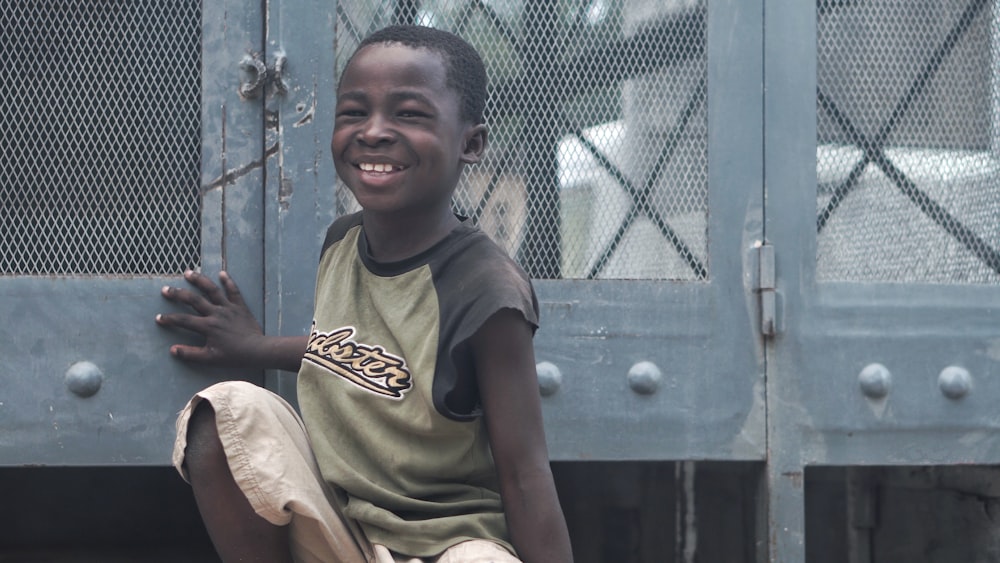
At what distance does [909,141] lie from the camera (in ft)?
7.82

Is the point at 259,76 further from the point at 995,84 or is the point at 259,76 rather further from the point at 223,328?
the point at 995,84

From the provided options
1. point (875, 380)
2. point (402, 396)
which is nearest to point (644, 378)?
point (875, 380)

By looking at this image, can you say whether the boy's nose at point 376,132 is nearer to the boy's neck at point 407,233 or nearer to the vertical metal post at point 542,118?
the boy's neck at point 407,233

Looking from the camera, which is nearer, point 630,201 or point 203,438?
point 203,438

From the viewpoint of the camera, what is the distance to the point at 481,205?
2244 mm

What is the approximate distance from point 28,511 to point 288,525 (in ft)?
4.40

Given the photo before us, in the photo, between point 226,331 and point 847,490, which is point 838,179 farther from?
point 226,331

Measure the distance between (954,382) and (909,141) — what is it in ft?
1.59

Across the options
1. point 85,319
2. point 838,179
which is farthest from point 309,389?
point 838,179

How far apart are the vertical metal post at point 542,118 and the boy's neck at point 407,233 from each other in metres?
0.49

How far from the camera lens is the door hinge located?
225 cm

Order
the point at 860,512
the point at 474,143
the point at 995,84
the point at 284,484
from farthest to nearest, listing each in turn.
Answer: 1. the point at 860,512
2. the point at 995,84
3. the point at 474,143
4. the point at 284,484

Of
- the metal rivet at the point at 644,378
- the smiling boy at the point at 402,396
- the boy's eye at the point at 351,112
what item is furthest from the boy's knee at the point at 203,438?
the metal rivet at the point at 644,378

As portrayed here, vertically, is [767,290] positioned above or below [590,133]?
below
